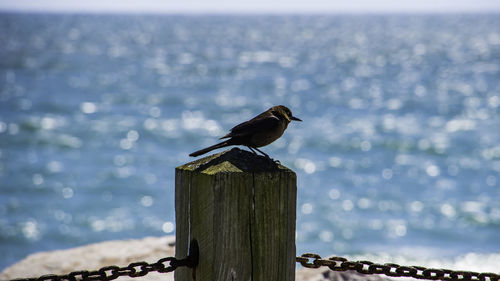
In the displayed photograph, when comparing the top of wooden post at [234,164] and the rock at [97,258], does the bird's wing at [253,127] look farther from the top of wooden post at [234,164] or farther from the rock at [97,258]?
the rock at [97,258]

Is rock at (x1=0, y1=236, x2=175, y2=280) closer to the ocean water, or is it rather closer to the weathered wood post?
the weathered wood post

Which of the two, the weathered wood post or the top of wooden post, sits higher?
the top of wooden post

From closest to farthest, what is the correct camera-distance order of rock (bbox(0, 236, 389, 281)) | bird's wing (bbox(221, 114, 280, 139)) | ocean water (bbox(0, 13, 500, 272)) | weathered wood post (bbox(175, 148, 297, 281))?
1. weathered wood post (bbox(175, 148, 297, 281))
2. bird's wing (bbox(221, 114, 280, 139))
3. rock (bbox(0, 236, 389, 281))
4. ocean water (bbox(0, 13, 500, 272))

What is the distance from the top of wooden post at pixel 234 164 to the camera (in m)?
2.55

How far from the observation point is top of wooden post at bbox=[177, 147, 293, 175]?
100 inches

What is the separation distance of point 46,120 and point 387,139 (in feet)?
39.8

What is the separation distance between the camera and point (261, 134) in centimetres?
304

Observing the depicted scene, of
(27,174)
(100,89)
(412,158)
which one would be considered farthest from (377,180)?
(100,89)

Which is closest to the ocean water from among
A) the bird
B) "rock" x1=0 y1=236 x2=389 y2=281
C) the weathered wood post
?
"rock" x1=0 y1=236 x2=389 y2=281

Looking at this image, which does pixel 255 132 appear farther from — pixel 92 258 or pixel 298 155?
pixel 298 155

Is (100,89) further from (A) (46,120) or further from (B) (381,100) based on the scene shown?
(B) (381,100)

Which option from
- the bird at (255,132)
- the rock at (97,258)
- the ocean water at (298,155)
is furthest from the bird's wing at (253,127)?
the ocean water at (298,155)

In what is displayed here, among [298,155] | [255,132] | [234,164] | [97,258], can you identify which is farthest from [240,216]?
[298,155]

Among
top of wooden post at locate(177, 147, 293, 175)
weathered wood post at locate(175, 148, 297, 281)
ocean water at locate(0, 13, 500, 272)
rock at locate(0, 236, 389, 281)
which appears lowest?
weathered wood post at locate(175, 148, 297, 281)
